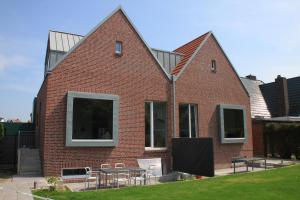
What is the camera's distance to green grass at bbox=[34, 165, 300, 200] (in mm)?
8578

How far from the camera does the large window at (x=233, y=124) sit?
17500 mm

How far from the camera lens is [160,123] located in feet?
50.2

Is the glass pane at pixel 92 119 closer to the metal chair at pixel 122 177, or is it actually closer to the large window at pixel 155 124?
the metal chair at pixel 122 177

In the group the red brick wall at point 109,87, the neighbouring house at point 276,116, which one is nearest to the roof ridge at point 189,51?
the red brick wall at point 109,87

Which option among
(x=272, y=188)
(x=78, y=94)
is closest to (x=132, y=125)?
(x=78, y=94)

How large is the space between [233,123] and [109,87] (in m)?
8.60

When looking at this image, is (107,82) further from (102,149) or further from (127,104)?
(102,149)

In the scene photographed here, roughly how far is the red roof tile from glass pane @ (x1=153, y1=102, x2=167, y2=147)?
2.39 meters

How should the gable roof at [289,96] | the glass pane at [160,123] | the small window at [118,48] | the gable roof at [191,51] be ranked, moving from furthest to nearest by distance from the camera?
the gable roof at [289,96] < the gable roof at [191,51] < the glass pane at [160,123] < the small window at [118,48]

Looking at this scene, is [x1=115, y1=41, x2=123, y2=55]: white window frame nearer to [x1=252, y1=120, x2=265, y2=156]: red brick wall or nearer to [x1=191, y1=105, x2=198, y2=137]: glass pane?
[x1=191, y1=105, x2=198, y2=137]: glass pane

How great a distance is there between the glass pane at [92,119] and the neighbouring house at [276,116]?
45.4 ft

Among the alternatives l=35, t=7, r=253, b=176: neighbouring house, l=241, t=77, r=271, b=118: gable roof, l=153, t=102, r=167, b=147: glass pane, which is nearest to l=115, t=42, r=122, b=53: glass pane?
l=35, t=7, r=253, b=176: neighbouring house

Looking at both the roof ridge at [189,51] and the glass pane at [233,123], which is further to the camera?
the glass pane at [233,123]

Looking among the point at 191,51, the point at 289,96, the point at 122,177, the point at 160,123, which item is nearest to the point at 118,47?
the point at 160,123
